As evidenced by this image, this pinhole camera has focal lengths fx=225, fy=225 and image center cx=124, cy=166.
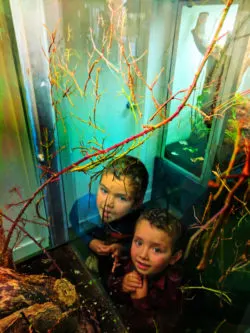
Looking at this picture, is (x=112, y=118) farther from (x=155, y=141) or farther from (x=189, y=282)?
(x=189, y=282)

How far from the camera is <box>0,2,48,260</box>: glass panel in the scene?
83 centimetres

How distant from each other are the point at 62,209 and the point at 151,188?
0.52 metres

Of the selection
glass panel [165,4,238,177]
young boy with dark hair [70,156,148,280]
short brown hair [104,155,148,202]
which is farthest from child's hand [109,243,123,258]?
glass panel [165,4,238,177]

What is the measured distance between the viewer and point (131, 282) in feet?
2.92

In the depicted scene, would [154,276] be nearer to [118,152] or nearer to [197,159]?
[118,152]

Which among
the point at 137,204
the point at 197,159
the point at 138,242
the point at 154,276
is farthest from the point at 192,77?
the point at 154,276

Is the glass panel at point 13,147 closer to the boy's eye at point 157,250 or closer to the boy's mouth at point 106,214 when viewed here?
the boy's mouth at point 106,214

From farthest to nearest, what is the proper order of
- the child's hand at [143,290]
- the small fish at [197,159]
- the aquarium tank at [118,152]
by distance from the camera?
the small fish at [197,159], the child's hand at [143,290], the aquarium tank at [118,152]

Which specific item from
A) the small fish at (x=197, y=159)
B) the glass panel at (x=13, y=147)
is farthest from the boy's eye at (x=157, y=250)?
the small fish at (x=197, y=159)

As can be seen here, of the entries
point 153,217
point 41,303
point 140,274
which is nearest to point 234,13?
point 153,217

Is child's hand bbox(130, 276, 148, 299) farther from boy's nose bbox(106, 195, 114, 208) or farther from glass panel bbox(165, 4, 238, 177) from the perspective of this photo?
glass panel bbox(165, 4, 238, 177)

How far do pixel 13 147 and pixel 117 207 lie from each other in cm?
53

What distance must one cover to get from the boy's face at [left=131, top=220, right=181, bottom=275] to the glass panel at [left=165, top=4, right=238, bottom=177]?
0.44 metres

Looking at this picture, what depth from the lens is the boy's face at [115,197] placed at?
0.95 m
